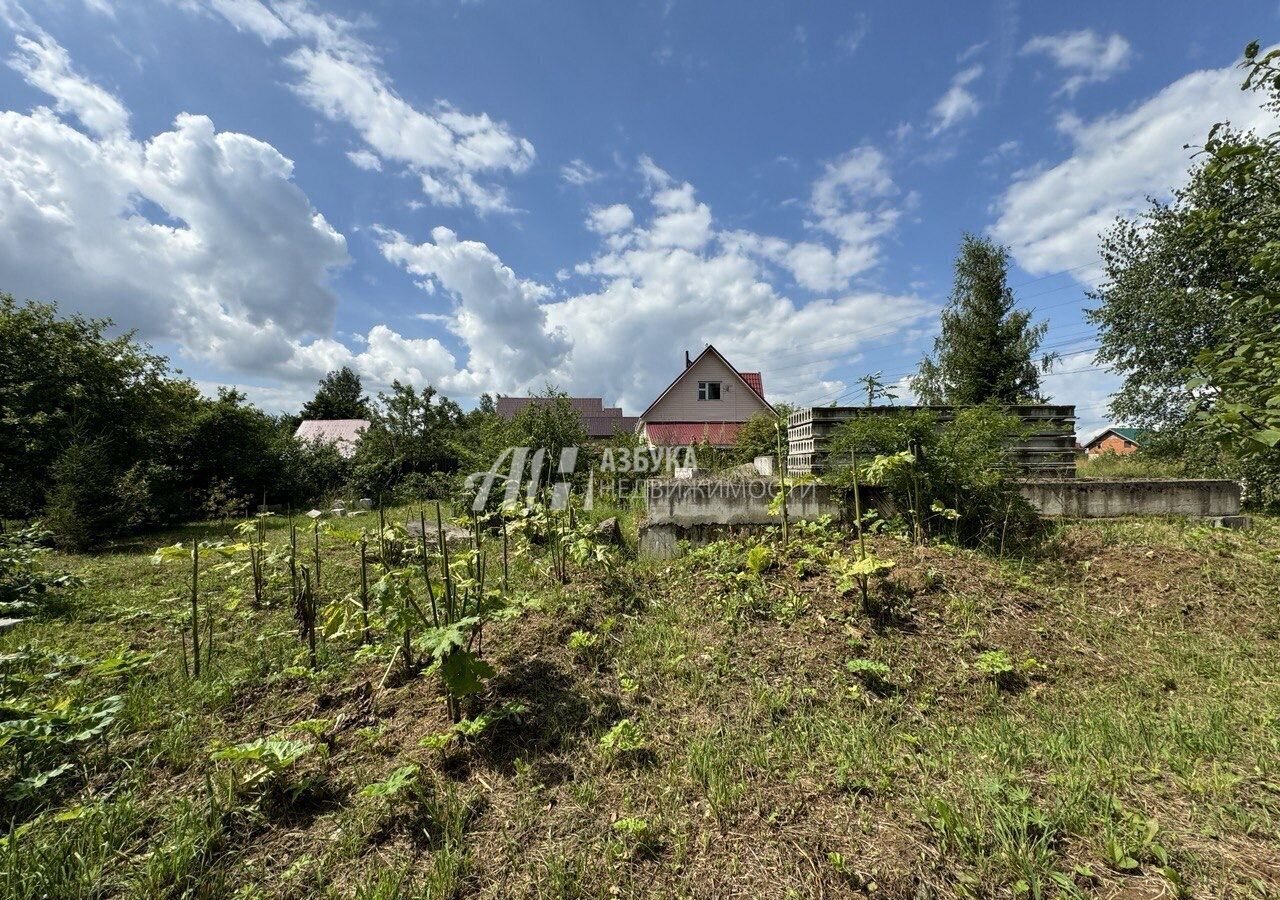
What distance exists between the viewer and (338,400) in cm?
4203

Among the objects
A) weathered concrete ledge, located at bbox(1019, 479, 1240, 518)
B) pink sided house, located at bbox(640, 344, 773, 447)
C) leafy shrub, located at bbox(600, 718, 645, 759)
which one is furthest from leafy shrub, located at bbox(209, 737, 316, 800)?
pink sided house, located at bbox(640, 344, 773, 447)

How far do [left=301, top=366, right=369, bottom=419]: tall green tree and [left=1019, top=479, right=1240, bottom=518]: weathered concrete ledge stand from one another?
44340 mm

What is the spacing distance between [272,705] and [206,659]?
2.65 ft

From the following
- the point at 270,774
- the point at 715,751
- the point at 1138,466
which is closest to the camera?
the point at 270,774

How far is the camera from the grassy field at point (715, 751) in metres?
1.50

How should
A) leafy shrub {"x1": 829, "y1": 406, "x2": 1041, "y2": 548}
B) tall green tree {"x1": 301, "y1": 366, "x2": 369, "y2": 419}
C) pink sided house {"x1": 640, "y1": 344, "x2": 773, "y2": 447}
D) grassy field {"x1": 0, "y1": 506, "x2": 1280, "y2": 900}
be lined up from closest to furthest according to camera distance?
grassy field {"x1": 0, "y1": 506, "x2": 1280, "y2": 900} < leafy shrub {"x1": 829, "y1": 406, "x2": 1041, "y2": 548} < pink sided house {"x1": 640, "y1": 344, "x2": 773, "y2": 447} < tall green tree {"x1": 301, "y1": 366, "x2": 369, "y2": 419}

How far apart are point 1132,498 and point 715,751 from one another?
18.7 ft

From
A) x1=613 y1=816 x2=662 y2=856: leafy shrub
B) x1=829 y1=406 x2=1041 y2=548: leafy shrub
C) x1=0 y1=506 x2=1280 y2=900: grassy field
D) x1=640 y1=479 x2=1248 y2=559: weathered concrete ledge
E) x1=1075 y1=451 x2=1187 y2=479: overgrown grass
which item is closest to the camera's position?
x1=0 y1=506 x2=1280 y2=900: grassy field

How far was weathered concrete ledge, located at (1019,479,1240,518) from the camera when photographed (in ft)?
15.5

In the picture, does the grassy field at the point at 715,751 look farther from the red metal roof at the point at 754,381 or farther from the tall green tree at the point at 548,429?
the red metal roof at the point at 754,381

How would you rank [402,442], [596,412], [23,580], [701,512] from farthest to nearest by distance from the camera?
[596,412], [402,442], [701,512], [23,580]

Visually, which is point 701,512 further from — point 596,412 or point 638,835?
point 596,412

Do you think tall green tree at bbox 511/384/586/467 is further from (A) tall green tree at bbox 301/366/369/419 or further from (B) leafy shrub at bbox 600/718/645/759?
(A) tall green tree at bbox 301/366/369/419

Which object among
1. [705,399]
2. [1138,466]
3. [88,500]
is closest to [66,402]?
[88,500]
